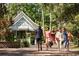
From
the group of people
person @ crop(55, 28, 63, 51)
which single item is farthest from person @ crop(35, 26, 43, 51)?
person @ crop(55, 28, 63, 51)

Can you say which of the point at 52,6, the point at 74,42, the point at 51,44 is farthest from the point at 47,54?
the point at 52,6

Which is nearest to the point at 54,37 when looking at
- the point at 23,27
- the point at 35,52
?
the point at 35,52

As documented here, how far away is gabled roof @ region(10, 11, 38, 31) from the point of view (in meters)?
3.94

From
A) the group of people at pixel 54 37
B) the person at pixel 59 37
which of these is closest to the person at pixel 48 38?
the group of people at pixel 54 37

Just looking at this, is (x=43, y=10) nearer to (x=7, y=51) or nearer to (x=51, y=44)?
(x=51, y=44)

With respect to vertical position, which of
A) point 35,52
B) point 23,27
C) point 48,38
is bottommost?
point 35,52

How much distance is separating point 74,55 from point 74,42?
6.9 inches

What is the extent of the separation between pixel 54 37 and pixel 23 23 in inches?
18.5

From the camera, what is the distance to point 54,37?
3986mm

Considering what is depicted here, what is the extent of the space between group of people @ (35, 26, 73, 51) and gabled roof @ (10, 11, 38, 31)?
88 mm

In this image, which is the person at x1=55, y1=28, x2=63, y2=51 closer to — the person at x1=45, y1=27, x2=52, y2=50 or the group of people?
the group of people

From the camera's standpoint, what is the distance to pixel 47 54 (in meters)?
3.93

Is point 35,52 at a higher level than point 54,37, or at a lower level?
lower

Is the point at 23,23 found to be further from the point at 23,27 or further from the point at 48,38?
the point at 48,38
